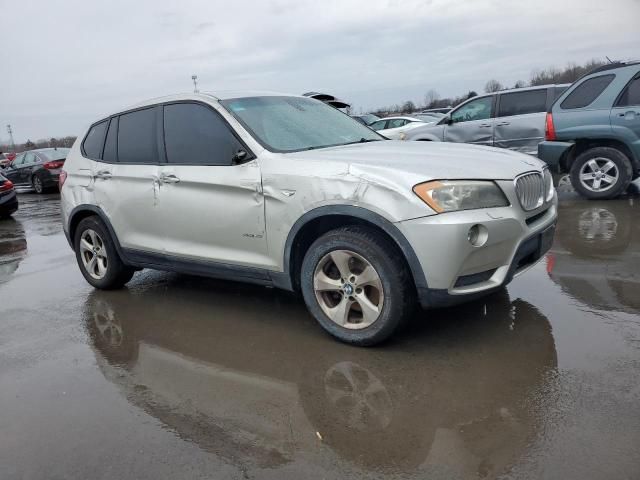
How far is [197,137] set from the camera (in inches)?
176

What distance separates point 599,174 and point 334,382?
6536mm

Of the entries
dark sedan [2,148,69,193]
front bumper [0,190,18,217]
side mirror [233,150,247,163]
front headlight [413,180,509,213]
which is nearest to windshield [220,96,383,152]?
side mirror [233,150,247,163]

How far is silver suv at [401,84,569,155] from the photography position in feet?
34.1

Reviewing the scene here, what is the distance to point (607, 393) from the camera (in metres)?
2.93

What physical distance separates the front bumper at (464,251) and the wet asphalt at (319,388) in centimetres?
45

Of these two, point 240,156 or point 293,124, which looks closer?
point 240,156

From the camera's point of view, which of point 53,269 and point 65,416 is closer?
point 65,416

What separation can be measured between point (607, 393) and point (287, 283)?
6.77 ft

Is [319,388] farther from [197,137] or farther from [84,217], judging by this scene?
[84,217]

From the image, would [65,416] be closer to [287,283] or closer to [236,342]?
[236,342]

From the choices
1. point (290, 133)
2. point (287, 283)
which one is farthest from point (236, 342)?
point (290, 133)

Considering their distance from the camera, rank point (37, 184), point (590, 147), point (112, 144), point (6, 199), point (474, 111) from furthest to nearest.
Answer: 1. point (37, 184)
2. point (6, 199)
3. point (474, 111)
4. point (590, 147)
5. point (112, 144)

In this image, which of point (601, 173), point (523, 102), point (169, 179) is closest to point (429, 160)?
point (169, 179)

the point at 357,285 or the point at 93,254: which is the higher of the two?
the point at 357,285
